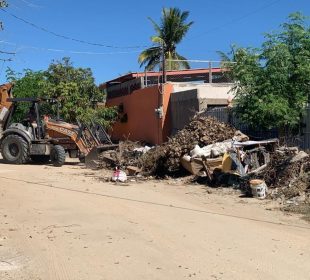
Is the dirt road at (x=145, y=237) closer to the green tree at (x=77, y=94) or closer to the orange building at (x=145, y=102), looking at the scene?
the orange building at (x=145, y=102)

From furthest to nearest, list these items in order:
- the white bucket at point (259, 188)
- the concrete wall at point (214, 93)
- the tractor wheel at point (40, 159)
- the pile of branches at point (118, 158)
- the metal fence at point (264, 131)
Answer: the tractor wheel at point (40, 159) < the concrete wall at point (214, 93) < the pile of branches at point (118, 158) < the metal fence at point (264, 131) < the white bucket at point (259, 188)

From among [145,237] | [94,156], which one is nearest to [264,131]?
[94,156]

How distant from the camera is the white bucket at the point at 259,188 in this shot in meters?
13.0

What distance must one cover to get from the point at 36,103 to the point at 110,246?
51.4ft

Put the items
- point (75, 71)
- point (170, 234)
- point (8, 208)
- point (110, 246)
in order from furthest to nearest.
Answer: point (75, 71)
point (8, 208)
point (170, 234)
point (110, 246)

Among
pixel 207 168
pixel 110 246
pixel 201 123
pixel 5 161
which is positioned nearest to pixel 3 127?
pixel 5 161

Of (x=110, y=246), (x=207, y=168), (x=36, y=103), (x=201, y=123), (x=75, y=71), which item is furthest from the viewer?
(x=75, y=71)

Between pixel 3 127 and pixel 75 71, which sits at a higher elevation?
pixel 75 71

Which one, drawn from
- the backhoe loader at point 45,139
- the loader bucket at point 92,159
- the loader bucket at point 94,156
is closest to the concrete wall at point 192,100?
the backhoe loader at point 45,139

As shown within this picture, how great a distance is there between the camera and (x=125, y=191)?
1456 centimetres

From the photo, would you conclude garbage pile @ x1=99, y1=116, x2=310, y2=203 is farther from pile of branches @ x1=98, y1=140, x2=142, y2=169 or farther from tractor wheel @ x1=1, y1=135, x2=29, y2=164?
tractor wheel @ x1=1, y1=135, x2=29, y2=164

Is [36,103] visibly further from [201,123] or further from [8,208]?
[8,208]

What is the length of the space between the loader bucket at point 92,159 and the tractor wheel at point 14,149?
9.95 ft

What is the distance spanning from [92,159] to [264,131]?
702 centimetres
